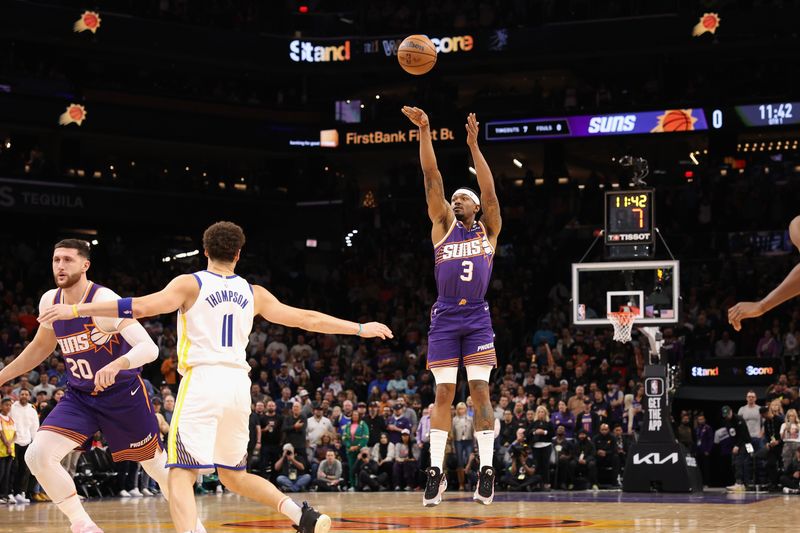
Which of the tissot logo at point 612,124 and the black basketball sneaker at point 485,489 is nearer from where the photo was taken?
the black basketball sneaker at point 485,489

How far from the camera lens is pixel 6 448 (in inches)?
724

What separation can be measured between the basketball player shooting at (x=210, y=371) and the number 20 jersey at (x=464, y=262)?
2.53 meters

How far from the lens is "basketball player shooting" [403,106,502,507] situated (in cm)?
1049

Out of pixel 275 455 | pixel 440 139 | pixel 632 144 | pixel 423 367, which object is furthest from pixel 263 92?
pixel 275 455

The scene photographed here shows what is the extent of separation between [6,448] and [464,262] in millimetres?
10792

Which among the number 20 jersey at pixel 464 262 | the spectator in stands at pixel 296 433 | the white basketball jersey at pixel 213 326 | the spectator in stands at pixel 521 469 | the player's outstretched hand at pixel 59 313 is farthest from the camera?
the spectator in stands at pixel 296 433

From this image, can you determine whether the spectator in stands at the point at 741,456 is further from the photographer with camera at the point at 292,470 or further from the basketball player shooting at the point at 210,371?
the basketball player shooting at the point at 210,371

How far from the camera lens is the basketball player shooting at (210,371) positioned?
7652 millimetres

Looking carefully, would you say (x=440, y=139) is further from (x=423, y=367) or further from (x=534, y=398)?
(x=534, y=398)

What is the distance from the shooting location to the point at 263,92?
1522 inches

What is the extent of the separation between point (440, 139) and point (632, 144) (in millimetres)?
6463

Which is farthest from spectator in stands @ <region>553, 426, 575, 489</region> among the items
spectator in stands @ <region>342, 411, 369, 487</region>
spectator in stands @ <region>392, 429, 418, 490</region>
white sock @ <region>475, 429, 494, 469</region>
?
white sock @ <region>475, 429, 494, 469</region>

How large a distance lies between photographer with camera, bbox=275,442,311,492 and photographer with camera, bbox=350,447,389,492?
0.96 meters

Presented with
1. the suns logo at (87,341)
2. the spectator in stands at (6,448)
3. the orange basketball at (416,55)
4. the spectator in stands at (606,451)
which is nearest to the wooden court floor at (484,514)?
the spectator in stands at (6,448)
